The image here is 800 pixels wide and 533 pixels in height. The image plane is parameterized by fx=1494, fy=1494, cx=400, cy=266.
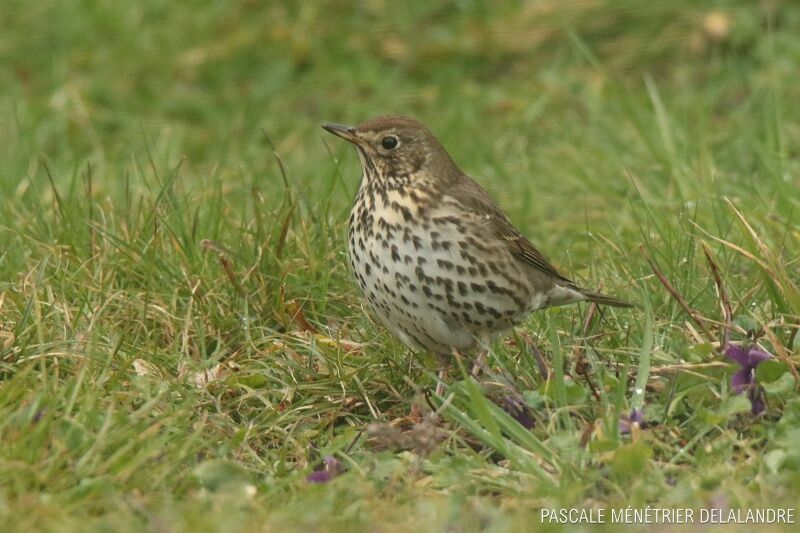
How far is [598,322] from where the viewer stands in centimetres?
Result: 541

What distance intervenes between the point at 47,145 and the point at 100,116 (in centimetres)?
58

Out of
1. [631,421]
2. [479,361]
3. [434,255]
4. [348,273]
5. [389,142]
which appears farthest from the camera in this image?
[348,273]

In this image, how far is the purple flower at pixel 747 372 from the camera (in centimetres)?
466

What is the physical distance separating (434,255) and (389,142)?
618 mm

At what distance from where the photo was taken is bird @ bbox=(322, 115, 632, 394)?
5.10 m

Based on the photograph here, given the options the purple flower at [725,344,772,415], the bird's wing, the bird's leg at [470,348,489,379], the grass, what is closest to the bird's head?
the bird's wing

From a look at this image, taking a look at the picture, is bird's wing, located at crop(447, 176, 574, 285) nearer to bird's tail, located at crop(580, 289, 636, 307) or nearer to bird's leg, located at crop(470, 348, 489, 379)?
bird's tail, located at crop(580, 289, 636, 307)

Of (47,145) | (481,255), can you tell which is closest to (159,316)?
(481,255)

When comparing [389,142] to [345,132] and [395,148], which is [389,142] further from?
[345,132]

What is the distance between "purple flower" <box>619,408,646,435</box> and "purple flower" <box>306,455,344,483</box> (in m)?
0.87

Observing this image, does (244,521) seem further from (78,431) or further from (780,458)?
(780,458)

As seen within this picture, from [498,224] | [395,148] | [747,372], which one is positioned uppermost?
[395,148]

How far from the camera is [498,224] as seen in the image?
5.53 meters

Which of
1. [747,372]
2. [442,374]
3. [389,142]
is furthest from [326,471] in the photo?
[389,142]
